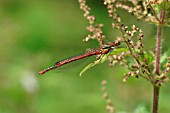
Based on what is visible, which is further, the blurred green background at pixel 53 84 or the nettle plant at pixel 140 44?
the blurred green background at pixel 53 84

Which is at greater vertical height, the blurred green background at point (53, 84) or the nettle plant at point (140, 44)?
the blurred green background at point (53, 84)

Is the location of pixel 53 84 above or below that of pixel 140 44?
above

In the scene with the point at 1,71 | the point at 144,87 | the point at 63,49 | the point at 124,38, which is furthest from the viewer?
the point at 63,49

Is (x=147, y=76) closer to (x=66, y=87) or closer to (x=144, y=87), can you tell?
(x=144, y=87)

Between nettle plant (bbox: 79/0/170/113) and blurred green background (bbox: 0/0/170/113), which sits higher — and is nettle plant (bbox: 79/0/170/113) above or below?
Result: below

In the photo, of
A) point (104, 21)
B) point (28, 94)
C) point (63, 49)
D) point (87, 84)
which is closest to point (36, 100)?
point (28, 94)

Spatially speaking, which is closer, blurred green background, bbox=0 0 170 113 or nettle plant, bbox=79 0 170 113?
nettle plant, bbox=79 0 170 113

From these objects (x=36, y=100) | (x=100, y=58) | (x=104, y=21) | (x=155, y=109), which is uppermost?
(x=104, y=21)

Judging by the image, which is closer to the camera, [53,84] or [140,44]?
[140,44]

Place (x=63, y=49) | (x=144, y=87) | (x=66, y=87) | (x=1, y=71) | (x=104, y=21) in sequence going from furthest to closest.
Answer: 1. (x=104, y=21)
2. (x=63, y=49)
3. (x=1, y=71)
4. (x=66, y=87)
5. (x=144, y=87)

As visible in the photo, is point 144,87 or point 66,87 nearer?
point 144,87

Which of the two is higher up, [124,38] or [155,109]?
[124,38]
